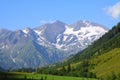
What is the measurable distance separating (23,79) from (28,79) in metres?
3.86

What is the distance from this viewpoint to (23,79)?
646 feet

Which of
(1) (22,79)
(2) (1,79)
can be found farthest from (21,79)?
(2) (1,79)

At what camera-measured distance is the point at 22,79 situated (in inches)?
7697

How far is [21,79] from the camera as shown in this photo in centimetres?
19375

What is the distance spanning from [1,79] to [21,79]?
54.3ft

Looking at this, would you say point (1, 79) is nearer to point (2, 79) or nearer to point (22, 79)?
point (2, 79)

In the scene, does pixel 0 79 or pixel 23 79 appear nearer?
pixel 0 79

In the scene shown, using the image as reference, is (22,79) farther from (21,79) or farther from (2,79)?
(2,79)

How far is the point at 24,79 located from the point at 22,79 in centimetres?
219

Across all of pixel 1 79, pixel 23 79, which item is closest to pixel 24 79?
pixel 23 79

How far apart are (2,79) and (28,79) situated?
24.3 meters

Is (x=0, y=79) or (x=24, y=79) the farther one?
(x=24, y=79)

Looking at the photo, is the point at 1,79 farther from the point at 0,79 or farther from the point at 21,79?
the point at 21,79

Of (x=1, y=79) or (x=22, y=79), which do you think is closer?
(x=1, y=79)
